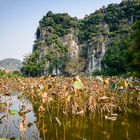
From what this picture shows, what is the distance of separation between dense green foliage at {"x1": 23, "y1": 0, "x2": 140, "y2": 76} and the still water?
253 feet

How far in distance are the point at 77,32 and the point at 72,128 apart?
11254cm

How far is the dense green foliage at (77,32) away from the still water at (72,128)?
253ft

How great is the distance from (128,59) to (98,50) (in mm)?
61448

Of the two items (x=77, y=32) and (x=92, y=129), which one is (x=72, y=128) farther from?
(x=77, y=32)

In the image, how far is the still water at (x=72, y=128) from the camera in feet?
29.3

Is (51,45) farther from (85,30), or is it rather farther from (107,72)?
(107,72)

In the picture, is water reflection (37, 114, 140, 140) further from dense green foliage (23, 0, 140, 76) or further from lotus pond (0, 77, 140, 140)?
dense green foliage (23, 0, 140, 76)

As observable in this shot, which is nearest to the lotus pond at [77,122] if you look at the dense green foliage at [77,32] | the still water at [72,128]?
the still water at [72,128]

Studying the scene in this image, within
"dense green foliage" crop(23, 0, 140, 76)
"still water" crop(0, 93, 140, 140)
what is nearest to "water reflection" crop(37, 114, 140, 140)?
"still water" crop(0, 93, 140, 140)

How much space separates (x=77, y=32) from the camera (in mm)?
121938

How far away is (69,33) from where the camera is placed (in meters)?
119

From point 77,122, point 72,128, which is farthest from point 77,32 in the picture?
point 72,128

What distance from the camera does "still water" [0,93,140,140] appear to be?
8.94m

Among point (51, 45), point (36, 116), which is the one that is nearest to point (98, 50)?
point (51, 45)
